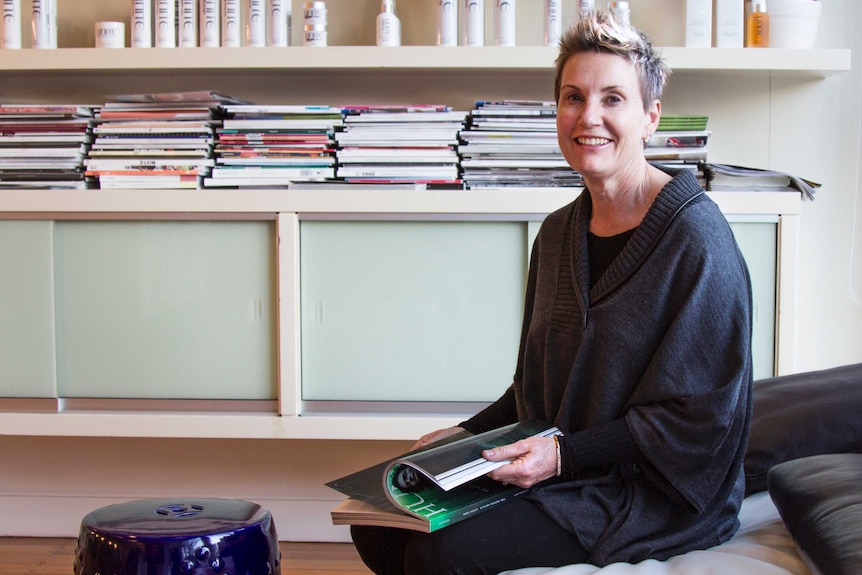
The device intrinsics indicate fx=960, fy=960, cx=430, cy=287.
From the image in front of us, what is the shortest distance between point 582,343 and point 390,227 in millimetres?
1111

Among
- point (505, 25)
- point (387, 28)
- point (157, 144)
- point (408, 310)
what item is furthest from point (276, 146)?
point (505, 25)

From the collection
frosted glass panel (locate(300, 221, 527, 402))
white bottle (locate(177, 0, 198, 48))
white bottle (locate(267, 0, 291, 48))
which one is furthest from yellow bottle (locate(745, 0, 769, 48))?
white bottle (locate(177, 0, 198, 48))

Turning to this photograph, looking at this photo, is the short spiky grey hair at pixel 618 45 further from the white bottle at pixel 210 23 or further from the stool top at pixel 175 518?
the white bottle at pixel 210 23

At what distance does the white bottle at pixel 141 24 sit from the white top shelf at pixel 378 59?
5cm

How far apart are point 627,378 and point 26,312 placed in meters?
1.73

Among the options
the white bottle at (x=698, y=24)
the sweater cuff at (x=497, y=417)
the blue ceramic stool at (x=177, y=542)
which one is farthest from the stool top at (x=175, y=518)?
the white bottle at (x=698, y=24)

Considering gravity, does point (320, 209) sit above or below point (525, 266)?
above

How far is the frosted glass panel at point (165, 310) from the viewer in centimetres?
243

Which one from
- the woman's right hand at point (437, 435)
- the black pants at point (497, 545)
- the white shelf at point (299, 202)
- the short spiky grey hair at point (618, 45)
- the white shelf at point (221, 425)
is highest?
the short spiky grey hair at point (618, 45)

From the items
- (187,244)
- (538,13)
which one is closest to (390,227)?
(187,244)

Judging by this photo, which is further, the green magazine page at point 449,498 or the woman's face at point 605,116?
the woman's face at point 605,116

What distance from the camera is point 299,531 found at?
2.77m

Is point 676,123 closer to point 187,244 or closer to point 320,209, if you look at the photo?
point 320,209

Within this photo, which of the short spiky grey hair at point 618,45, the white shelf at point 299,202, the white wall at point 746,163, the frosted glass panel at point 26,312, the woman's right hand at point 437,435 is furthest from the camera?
the white wall at point 746,163
